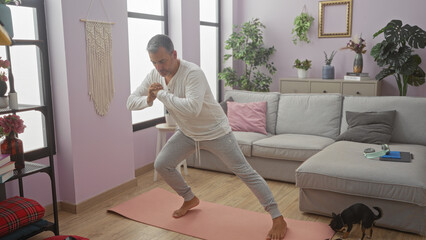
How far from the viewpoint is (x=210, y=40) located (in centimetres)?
577

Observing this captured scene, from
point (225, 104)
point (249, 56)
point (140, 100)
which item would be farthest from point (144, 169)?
point (249, 56)

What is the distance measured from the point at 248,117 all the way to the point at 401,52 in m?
2.02

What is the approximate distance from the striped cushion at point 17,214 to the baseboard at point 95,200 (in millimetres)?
595

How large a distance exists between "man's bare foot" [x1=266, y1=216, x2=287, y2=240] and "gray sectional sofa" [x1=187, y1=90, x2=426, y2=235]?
0.44 meters

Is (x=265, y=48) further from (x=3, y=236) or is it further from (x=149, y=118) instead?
(x=3, y=236)

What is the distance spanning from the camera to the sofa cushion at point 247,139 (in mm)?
3984

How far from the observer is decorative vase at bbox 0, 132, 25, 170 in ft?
8.18

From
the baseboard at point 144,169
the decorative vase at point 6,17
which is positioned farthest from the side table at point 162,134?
the decorative vase at point 6,17

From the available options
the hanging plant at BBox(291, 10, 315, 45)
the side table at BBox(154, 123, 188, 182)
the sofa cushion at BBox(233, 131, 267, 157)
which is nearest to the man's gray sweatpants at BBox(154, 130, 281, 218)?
the side table at BBox(154, 123, 188, 182)

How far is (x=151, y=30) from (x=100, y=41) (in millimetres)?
1256

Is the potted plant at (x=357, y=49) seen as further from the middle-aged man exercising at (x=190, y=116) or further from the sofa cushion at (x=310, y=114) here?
the middle-aged man exercising at (x=190, y=116)

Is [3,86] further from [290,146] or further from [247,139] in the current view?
[290,146]

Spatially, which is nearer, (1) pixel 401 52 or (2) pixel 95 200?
(2) pixel 95 200

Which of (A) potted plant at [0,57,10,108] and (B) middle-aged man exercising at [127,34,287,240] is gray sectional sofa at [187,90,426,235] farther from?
(A) potted plant at [0,57,10,108]
